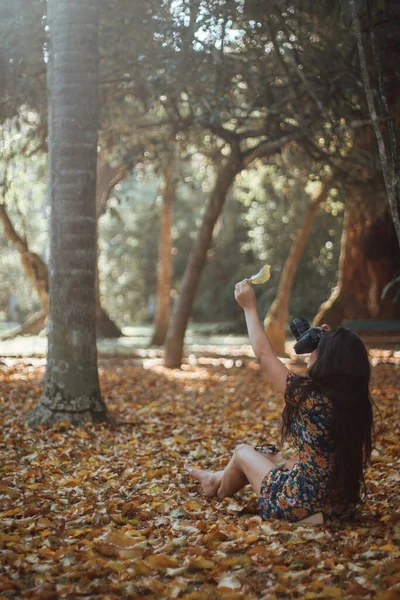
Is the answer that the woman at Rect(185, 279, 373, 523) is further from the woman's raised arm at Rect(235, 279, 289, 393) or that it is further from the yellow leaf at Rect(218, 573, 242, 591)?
the yellow leaf at Rect(218, 573, 242, 591)

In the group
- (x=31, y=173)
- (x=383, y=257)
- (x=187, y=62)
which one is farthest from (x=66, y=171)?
(x=31, y=173)

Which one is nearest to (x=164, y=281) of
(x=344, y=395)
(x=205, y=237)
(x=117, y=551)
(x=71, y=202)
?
(x=205, y=237)

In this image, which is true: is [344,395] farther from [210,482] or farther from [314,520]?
[210,482]

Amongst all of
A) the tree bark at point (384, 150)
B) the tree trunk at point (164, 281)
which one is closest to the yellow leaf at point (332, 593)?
the tree bark at point (384, 150)

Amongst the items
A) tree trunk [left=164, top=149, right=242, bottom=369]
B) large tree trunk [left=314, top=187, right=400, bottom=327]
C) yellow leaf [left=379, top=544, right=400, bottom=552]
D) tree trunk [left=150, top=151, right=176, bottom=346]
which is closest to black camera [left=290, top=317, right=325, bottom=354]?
yellow leaf [left=379, top=544, right=400, bottom=552]

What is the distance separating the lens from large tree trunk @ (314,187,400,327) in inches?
604

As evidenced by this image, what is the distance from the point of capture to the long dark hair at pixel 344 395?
3.65 metres

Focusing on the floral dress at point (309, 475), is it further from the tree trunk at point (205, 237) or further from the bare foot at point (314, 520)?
the tree trunk at point (205, 237)

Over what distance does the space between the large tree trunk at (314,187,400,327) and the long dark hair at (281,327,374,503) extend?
1152cm

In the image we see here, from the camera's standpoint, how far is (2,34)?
941 centimetres

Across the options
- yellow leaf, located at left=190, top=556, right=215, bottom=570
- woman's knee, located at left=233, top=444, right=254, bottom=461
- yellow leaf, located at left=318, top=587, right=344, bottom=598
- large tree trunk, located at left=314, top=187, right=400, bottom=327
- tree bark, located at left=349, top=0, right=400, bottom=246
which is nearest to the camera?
yellow leaf, located at left=318, top=587, right=344, bottom=598

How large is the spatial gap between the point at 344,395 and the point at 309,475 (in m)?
0.53

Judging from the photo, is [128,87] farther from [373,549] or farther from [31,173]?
[373,549]

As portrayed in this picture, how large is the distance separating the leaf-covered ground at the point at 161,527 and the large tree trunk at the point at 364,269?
307 inches
